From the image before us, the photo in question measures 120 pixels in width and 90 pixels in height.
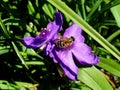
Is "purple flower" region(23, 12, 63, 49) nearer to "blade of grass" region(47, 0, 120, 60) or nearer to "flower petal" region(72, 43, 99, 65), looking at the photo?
"flower petal" region(72, 43, 99, 65)

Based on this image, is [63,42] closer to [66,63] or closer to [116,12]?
[66,63]

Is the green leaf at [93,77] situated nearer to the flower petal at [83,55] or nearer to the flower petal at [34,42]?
the flower petal at [83,55]

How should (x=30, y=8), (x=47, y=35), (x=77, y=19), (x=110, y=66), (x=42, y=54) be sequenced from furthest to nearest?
(x=30, y=8)
(x=42, y=54)
(x=110, y=66)
(x=47, y=35)
(x=77, y=19)

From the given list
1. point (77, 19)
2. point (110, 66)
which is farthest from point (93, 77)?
point (77, 19)

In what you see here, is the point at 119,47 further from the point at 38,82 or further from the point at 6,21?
the point at 6,21

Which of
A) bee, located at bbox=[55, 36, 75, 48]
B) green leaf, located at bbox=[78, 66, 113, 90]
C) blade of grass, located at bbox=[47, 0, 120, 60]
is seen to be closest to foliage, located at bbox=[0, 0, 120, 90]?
green leaf, located at bbox=[78, 66, 113, 90]

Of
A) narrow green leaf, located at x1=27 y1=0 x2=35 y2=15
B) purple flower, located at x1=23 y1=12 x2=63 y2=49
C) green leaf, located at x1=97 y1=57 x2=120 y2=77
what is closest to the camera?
purple flower, located at x1=23 y1=12 x2=63 y2=49

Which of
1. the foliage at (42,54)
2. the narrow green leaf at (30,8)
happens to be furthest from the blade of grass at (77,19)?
the narrow green leaf at (30,8)
